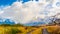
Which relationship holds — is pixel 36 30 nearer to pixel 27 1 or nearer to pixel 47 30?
pixel 47 30

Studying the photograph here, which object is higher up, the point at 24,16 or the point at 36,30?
the point at 24,16

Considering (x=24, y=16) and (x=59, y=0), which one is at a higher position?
(x=59, y=0)

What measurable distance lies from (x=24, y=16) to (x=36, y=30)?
0.17 metres

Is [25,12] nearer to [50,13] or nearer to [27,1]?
[27,1]

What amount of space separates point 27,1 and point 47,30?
0.33 metres

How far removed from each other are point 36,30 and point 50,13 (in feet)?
0.67

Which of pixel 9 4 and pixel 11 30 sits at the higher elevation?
pixel 9 4

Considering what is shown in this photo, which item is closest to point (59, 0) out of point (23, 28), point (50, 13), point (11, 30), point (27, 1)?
point (50, 13)

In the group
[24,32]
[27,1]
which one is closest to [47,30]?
[24,32]

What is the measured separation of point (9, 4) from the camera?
1.53 meters

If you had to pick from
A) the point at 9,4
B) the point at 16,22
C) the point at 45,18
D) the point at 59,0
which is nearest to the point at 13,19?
the point at 16,22

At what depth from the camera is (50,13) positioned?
1.51 meters

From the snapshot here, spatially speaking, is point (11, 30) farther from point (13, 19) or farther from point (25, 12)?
point (25, 12)

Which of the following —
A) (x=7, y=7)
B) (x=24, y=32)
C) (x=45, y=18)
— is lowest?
(x=24, y=32)
